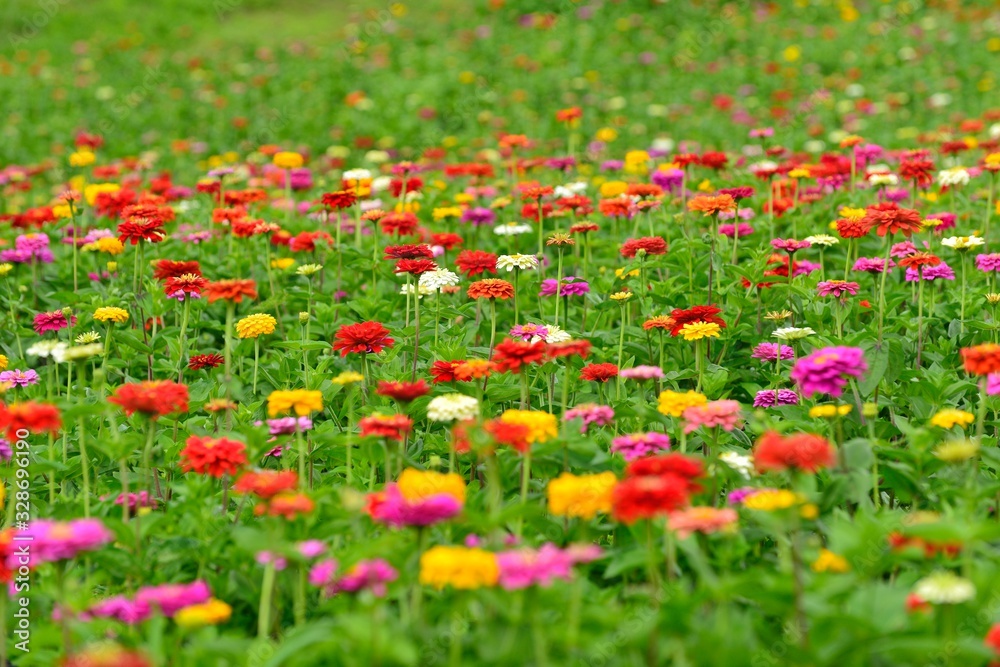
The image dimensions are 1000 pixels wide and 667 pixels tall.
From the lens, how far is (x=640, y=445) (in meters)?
2.93

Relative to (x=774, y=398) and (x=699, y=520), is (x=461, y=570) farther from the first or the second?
(x=774, y=398)

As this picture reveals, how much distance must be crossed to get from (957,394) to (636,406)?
1436 millimetres

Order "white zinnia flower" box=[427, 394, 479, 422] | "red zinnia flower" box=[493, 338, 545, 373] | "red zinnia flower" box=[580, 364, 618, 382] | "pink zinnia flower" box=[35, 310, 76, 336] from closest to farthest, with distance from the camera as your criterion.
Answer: "white zinnia flower" box=[427, 394, 479, 422] → "red zinnia flower" box=[493, 338, 545, 373] → "red zinnia flower" box=[580, 364, 618, 382] → "pink zinnia flower" box=[35, 310, 76, 336]

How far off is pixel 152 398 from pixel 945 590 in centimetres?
207

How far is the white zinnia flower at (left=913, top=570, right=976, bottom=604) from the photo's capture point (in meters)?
2.11

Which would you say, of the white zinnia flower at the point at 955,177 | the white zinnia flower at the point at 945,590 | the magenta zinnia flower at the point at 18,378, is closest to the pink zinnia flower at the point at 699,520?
the white zinnia flower at the point at 945,590

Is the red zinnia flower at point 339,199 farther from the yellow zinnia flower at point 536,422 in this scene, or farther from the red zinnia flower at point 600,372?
the yellow zinnia flower at point 536,422

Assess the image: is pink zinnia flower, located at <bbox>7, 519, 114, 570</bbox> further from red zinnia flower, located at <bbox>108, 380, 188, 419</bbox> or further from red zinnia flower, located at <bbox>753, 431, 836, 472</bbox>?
red zinnia flower, located at <bbox>753, 431, 836, 472</bbox>

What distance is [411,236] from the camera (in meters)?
5.90

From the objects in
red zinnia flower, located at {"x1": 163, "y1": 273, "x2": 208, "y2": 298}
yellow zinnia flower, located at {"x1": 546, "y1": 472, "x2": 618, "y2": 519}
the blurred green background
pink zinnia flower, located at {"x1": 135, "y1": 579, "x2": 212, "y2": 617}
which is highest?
the blurred green background

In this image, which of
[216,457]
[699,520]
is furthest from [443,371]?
[699,520]

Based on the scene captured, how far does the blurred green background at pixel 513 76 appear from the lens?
34.7 ft

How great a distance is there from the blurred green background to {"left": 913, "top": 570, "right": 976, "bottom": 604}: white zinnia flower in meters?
7.26

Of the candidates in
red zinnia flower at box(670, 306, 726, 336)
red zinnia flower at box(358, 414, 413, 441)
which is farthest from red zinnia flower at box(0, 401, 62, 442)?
red zinnia flower at box(670, 306, 726, 336)
